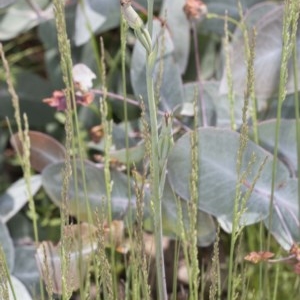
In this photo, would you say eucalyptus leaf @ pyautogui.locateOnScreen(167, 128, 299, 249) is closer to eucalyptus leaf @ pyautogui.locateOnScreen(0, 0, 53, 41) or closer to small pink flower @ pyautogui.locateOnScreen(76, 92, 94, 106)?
small pink flower @ pyautogui.locateOnScreen(76, 92, 94, 106)

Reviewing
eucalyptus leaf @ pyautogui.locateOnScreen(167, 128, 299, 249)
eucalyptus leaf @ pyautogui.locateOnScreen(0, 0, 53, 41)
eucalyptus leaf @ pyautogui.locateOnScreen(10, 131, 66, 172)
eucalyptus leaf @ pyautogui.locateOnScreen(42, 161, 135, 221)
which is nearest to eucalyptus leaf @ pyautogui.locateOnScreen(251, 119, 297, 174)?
eucalyptus leaf @ pyautogui.locateOnScreen(167, 128, 299, 249)

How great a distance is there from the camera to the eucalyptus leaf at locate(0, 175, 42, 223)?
4.61 ft

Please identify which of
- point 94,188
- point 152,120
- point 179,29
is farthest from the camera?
point 179,29

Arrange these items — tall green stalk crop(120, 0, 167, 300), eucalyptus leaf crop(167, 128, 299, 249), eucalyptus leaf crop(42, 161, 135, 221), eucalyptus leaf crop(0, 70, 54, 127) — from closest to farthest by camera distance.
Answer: tall green stalk crop(120, 0, 167, 300), eucalyptus leaf crop(167, 128, 299, 249), eucalyptus leaf crop(42, 161, 135, 221), eucalyptus leaf crop(0, 70, 54, 127)

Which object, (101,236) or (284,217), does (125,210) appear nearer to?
(284,217)

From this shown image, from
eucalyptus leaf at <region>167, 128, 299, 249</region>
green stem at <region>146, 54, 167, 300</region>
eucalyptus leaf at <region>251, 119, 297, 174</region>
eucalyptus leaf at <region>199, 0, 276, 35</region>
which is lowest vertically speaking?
green stem at <region>146, 54, 167, 300</region>

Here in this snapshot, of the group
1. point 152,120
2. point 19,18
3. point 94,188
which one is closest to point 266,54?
point 94,188

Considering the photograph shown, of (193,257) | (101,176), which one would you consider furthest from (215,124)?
(193,257)

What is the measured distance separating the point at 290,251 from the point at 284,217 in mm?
146

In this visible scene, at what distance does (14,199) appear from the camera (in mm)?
1427

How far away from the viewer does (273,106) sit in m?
1.48

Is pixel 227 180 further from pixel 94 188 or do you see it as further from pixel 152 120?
pixel 152 120

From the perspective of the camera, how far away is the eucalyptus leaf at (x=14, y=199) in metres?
1.40

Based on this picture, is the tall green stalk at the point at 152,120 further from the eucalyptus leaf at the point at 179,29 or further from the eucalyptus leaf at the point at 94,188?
the eucalyptus leaf at the point at 179,29
